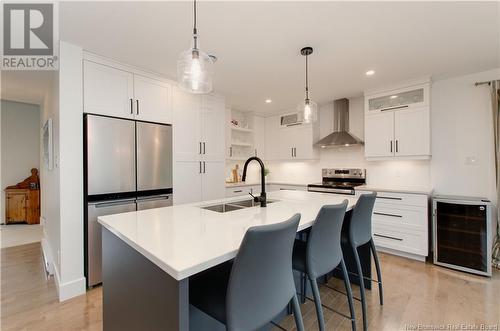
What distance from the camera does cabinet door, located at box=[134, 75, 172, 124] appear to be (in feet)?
9.36

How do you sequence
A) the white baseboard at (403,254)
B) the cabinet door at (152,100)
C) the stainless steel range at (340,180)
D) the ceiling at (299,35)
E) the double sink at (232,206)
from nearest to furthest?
the ceiling at (299,35)
the double sink at (232,206)
the cabinet door at (152,100)
the white baseboard at (403,254)
the stainless steel range at (340,180)

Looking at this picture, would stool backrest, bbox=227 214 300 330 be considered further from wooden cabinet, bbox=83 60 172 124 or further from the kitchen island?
wooden cabinet, bbox=83 60 172 124

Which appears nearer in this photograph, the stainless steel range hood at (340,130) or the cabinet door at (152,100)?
the cabinet door at (152,100)

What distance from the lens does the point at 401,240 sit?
3.24m

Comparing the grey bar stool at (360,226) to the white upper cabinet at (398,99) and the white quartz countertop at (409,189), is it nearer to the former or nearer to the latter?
the white quartz countertop at (409,189)

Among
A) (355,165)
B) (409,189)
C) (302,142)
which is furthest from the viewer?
(302,142)

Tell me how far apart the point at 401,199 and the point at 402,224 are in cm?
35

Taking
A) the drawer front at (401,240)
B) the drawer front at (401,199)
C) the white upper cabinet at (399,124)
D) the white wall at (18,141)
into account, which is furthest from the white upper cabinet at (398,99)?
the white wall at (18,141)

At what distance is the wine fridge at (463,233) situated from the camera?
2674mm

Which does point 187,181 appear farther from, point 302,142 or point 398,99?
point 398,99

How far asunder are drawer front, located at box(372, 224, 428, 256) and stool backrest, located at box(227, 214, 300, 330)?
286cm

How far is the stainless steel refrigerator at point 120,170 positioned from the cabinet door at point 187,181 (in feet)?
0.42

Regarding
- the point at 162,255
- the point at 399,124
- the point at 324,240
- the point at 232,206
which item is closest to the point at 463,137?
the point at 399,124

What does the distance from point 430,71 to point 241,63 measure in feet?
8.01
